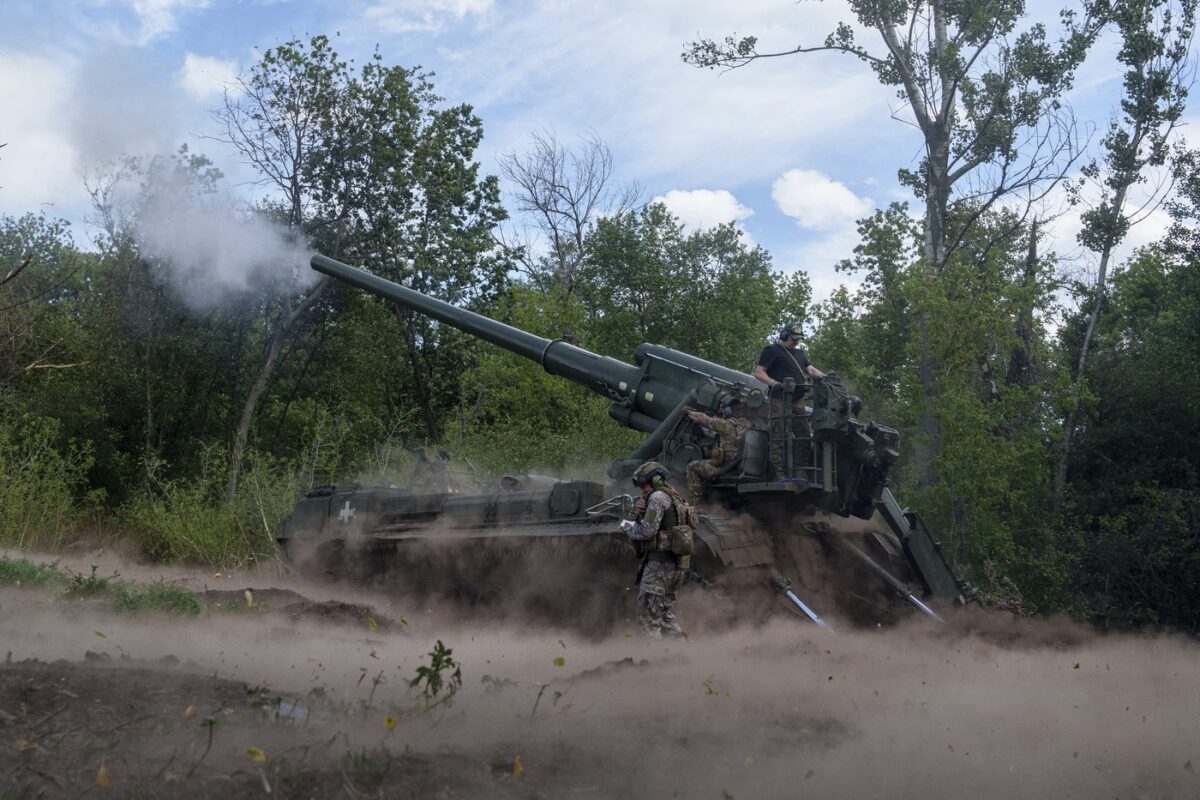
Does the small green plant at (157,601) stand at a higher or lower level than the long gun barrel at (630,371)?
lower

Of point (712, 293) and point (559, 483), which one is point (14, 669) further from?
point (712, 293)

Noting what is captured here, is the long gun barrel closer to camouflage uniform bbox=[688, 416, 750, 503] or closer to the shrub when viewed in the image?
camouflage uniform bbox=[688, 416, 750, 503]

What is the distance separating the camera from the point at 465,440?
984 inches

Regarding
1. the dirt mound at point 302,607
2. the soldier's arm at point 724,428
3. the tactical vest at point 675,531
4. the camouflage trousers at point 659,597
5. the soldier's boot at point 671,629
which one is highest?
the soldier's arm at point 724,428

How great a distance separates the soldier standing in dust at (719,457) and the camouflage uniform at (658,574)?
1235mm

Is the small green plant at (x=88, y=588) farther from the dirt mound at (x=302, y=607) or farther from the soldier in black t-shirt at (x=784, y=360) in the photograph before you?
the soldier in black t-shirt at (x=784, y=360)

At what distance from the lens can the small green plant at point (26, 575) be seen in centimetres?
1310

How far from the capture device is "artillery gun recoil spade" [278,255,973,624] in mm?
11328

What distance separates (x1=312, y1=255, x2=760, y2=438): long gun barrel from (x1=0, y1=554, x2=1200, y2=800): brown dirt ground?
2.68 m

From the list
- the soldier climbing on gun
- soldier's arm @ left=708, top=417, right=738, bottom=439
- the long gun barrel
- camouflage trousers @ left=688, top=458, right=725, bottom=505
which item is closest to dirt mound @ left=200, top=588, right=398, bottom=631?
camouflage trousers @ left=688, top=458, right=725, bottom=505

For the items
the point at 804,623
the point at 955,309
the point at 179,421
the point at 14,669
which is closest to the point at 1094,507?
the point at 955,309

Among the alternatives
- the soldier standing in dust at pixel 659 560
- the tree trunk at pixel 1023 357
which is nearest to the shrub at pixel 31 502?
the soldier standing in dust at pixel 659 560

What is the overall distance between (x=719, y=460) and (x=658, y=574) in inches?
65.3

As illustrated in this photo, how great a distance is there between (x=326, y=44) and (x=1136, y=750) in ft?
76.0
